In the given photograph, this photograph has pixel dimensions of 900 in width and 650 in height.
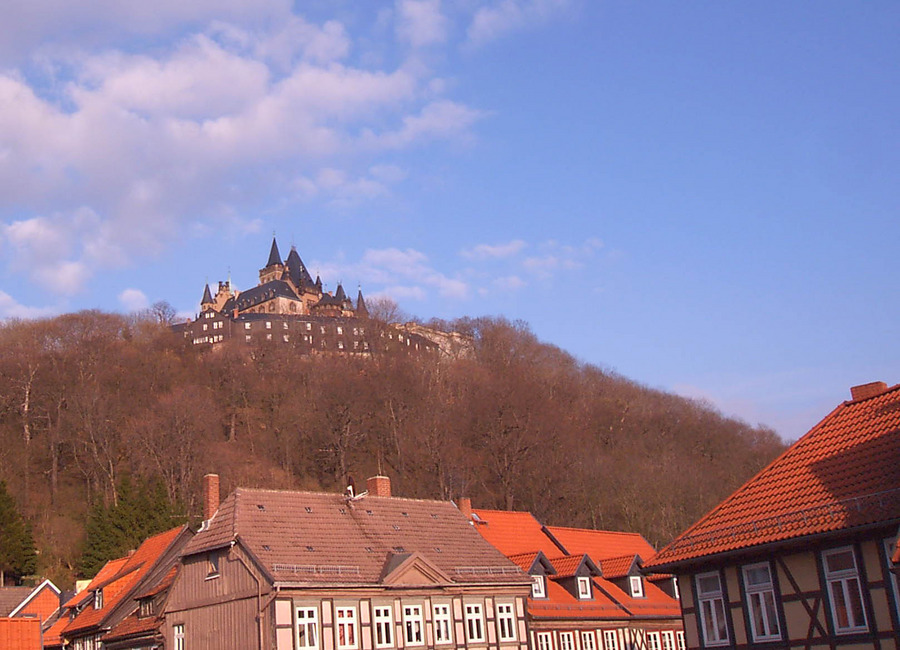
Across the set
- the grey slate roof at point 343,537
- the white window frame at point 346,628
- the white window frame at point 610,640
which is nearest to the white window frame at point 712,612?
the white window frame at point 346,628

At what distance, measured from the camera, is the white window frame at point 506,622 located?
109 ft

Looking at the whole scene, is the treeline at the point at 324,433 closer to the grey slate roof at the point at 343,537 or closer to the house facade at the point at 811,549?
the grey slate roof at the point at 343,537

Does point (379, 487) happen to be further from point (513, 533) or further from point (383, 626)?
point (383, 626)

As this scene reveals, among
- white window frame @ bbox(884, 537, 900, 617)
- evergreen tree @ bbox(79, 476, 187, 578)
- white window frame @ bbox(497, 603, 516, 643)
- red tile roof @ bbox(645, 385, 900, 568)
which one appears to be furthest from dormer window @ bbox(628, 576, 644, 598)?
evergreen tree @ bbox(79, 476, 187, 578)

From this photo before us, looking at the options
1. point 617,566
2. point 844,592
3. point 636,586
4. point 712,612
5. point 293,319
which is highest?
point 293,319

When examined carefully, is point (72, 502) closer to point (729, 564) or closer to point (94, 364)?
point (94, 364)

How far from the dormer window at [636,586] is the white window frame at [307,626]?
14.8 meters

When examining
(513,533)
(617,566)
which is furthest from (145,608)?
(617,566)

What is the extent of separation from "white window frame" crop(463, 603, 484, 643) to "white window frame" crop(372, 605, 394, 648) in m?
2.89

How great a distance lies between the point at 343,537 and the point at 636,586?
1304cm

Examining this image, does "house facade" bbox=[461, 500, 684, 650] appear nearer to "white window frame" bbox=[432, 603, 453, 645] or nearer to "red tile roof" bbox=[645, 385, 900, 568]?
"white window frame" bbox=[432, 603, 453, 645]

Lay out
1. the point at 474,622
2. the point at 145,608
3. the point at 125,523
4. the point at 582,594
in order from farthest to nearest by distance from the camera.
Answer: the point at 125,523 → the point at 582,594 → the point at 145,608 → the point at 474,622

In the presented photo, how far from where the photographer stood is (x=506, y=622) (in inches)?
1321

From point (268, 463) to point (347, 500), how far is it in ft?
134
